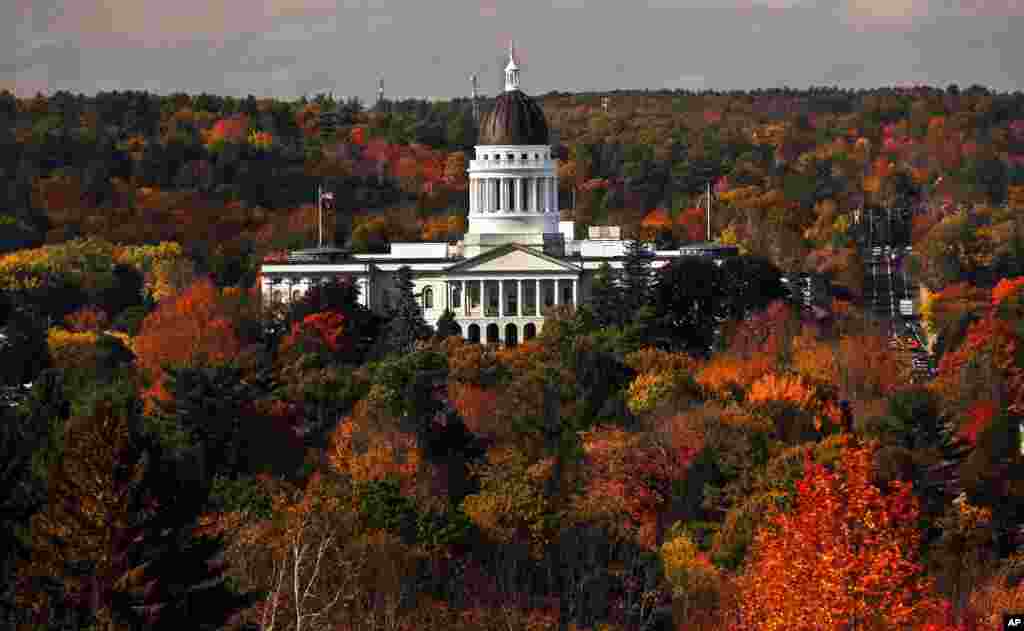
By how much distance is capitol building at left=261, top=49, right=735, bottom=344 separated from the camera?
138250 millimetres

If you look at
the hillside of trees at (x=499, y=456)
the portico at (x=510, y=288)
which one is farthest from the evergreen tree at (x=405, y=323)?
the portico at (x=510, y=288)

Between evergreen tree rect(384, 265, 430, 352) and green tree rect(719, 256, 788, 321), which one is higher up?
green tree rect(719, 256, 788, 321)

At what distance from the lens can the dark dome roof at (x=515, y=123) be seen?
5802 inches

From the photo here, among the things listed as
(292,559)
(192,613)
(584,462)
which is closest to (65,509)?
(192,613)

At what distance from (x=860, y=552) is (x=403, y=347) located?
58362mm

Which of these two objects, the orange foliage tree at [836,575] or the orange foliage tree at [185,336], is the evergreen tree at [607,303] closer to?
the orange foliage tree at [185,336]

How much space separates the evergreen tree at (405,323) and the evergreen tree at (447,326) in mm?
723

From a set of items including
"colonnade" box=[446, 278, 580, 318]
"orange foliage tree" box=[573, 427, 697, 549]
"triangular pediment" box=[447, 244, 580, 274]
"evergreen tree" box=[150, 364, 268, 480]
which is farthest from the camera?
"triangular pediment" box=[447, 244, 580, 274]

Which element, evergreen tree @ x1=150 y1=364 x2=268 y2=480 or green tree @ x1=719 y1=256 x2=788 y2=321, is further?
green tree @ x1=719 y1=256 x2=788 y2=321

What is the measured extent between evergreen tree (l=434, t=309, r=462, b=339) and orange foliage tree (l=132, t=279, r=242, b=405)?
8.54 metres

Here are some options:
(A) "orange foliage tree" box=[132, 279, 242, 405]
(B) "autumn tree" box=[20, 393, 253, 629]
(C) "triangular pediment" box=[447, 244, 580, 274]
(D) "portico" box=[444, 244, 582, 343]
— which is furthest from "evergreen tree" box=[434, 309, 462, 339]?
(B) "autumn tree" box=[20, 393, 253, 629]

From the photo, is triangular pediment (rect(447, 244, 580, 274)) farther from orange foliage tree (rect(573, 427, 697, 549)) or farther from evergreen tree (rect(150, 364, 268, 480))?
orange foliage tree (rect(573, 427, 697, 549))

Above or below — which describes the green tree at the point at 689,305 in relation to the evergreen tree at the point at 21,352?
above

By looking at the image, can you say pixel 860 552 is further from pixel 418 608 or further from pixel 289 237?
pixel 289 237
